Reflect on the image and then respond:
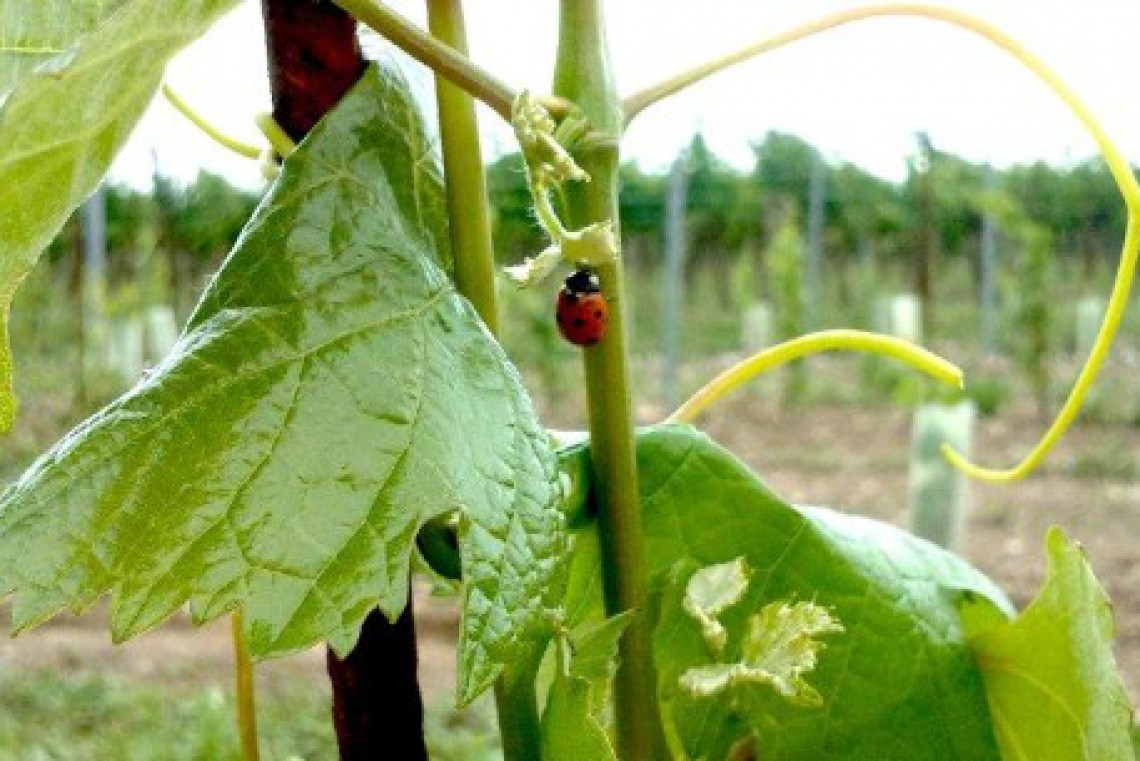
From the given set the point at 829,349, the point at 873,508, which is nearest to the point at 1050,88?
the point at 829,349

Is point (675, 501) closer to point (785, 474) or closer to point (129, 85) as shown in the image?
point (129, 85)

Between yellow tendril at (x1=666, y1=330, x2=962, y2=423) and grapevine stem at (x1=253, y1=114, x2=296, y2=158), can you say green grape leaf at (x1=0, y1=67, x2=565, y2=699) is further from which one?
yellow tendril at (x1=666, y1=330, x2=962, y2=423)

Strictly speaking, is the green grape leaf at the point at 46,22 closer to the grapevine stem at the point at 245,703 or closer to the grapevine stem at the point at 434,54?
the grapevine stem at the point at 434,54

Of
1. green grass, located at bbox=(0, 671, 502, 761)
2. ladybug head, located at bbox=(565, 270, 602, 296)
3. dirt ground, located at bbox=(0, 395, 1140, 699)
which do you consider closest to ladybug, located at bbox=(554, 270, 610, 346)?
ladybug head, located at bbox=(565, 270, 602, 296)

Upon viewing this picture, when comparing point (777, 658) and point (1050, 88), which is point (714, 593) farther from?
point (1050, 88)

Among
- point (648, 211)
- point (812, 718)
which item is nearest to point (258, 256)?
point (812, 718)

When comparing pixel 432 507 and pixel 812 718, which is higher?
pixel 432 507
